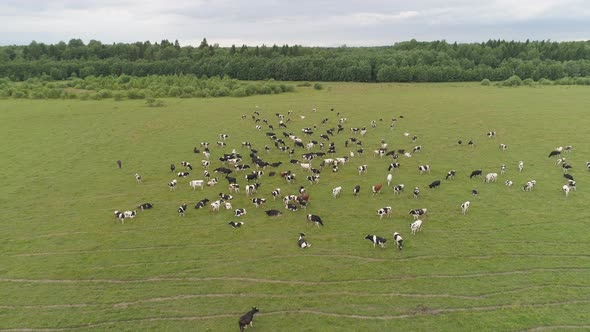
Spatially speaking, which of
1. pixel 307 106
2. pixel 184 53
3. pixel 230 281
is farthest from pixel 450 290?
pixel 184 53

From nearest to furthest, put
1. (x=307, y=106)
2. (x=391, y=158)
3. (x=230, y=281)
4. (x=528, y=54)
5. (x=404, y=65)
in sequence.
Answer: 1. (x=230, y=281)
2. (x=391, y=158)
3. (x=307, y=106)
4. (x=404, y=65)
5. (x=528, y=54)

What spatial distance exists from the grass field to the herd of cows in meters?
0.46

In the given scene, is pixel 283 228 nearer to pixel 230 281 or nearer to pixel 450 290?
pixel 230 281

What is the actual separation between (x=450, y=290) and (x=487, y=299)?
4.56ft

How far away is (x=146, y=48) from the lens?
155 metres

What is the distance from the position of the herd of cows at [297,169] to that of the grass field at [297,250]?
46cm

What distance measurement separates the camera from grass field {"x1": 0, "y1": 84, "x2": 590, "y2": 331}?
16.1m

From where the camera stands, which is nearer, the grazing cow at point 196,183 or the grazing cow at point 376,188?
the grazing cow at point 376,188

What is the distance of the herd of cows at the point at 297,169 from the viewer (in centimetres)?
2527

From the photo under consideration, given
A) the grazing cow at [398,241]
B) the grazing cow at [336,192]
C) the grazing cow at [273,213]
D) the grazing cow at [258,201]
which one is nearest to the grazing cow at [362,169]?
the grazing cow at [336,192]

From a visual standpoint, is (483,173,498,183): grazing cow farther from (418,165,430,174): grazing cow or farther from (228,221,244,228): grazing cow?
(228,221,244,228): grazing cow

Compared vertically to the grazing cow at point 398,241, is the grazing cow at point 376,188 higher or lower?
higher

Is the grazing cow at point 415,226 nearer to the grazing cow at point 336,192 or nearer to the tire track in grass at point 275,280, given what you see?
the tire track in grass at point 275,280

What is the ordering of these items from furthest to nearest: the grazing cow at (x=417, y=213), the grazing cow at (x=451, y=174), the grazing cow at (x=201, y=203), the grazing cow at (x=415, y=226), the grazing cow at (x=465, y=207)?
the grazing cow at (x=451, y=174), the grazing cow at (x=201, y=203), the grazing cow at (x=465, y=207), the grazing cow at (x=417, y=213), the grazing cow at (x=415, y=226)
